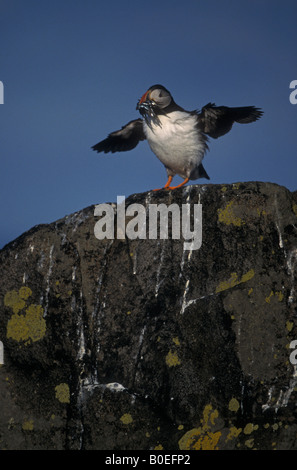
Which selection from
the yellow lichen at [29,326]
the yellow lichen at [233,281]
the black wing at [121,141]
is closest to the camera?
the yellow lichen at [233,281]

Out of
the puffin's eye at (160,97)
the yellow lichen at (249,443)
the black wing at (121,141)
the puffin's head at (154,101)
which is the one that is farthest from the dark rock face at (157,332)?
the black wing at (121,141)

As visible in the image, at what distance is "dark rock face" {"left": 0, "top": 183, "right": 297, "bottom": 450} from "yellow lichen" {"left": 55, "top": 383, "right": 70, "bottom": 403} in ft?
0.05

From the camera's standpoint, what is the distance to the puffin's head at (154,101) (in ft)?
23.7

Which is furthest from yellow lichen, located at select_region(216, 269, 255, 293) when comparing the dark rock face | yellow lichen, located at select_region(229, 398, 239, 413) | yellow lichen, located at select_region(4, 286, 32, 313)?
yellow lichen, located at select_region(4, 286, 32, 313)

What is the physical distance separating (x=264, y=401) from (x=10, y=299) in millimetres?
2769

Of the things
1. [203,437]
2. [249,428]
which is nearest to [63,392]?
[203,437]

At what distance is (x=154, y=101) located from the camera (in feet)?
24.2

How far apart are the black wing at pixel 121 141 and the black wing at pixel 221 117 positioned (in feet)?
3.88

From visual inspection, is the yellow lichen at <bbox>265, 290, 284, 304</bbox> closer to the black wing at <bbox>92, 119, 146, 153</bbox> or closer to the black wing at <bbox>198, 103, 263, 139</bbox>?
the black wing at <bbox>198, 103, 263, 139</bbox>

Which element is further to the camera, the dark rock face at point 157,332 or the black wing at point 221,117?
the black wing at point 221,117

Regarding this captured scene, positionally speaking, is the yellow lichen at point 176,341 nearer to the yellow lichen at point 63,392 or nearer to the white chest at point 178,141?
the yellow lichen at point 63,392

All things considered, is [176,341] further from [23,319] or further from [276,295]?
[23,319]

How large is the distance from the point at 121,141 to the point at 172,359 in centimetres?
455
